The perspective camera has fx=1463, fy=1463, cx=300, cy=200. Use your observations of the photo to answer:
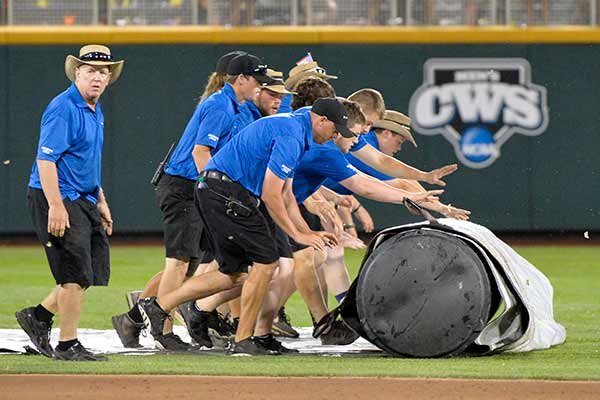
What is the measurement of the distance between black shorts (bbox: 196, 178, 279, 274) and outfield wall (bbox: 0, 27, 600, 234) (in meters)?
10.6

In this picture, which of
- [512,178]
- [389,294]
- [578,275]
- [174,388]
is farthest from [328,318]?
[512,178]

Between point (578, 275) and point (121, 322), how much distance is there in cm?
742

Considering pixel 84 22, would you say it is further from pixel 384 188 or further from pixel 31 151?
pixel 384 188

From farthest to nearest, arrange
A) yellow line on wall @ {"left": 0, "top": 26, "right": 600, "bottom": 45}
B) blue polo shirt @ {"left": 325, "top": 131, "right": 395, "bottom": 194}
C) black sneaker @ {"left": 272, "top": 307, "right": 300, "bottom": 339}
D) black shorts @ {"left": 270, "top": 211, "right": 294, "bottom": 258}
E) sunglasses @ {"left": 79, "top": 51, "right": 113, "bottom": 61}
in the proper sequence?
1. yellow line on wall @ {"left": 0, "top": 26, "right": 600, "bottom": 45}
2. blue polo shirt @ {"left": 325, "top": 131, "right": 395, "bottom": 194}
3. black sneaker @ {"left": 272, "top": 307, "right": 300, "bottom": 339}
4. black shorts @ {"left": 270, "top": 211, "right": 294, "bottom": 258}
5. sunglasses @ {"left": 79, "top": 51, "right": 113, "bottom": 61}

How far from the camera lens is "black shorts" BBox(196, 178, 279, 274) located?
9516mm

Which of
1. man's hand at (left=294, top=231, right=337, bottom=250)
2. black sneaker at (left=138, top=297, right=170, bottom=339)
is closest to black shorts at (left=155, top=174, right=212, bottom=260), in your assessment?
black sneaker at (left=138, top=297, right=170, bottom=339)

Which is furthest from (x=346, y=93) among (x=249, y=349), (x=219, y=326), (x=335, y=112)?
(x=335, y=112)

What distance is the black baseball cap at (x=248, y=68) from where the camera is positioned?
1005cm

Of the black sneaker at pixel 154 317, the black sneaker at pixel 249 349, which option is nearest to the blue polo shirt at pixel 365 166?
the black sneaker at pixel 249 349

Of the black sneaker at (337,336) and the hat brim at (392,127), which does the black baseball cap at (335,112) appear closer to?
the black sneaker at (337,336)

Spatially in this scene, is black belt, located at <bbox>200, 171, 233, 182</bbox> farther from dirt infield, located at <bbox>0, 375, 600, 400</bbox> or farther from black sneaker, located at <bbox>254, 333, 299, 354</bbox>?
dirt infield, located at <bbox>0, 375, 600, 400</bbox>

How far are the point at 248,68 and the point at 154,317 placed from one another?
71.6 inches

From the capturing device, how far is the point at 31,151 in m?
20.1

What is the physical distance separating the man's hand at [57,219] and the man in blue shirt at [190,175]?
132 centimetres
